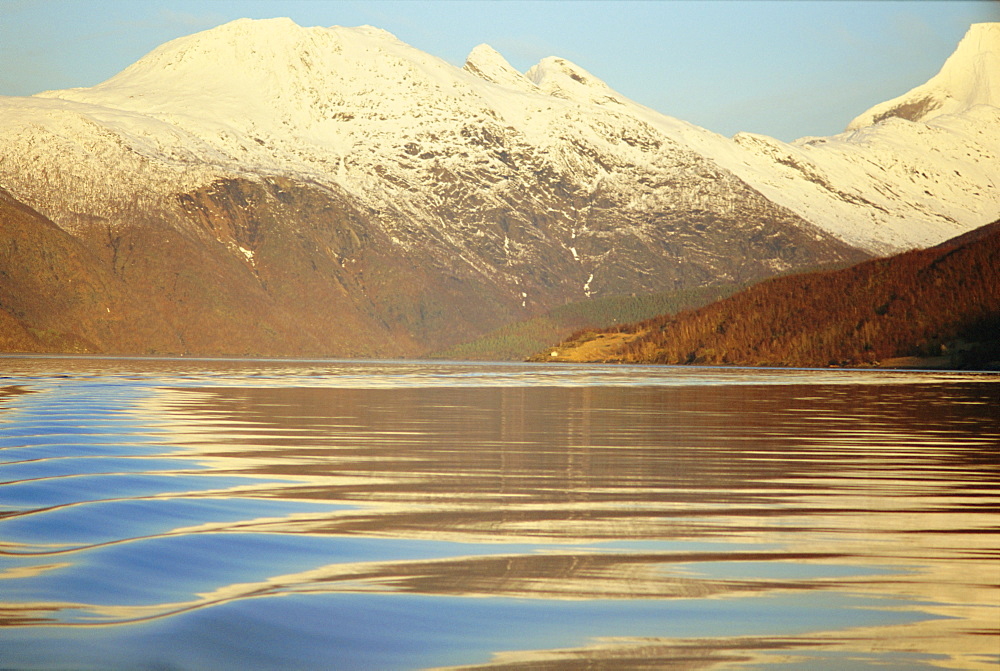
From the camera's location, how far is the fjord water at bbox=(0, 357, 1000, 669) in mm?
8188

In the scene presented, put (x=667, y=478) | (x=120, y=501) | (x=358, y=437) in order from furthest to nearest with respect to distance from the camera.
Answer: (x=358, y=437)
(x=667, y=478)
(x=120, y=501)

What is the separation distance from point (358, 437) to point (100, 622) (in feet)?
61.5

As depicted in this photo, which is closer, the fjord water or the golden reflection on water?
the fjord water

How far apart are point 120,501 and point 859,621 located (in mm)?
9881

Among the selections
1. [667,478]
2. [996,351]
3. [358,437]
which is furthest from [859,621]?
[996,351]

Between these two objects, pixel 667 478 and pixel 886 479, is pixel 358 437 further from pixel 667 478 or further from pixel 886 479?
pixel 886 479

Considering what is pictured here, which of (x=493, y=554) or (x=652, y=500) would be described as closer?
(x=493, y=554)

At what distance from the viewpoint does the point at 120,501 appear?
15.2 metres

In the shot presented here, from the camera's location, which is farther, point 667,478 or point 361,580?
point 667,478

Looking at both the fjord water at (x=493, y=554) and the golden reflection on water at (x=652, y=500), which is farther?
the golden reflection on water at (x=652, y=500)

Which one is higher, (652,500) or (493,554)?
(493,554)

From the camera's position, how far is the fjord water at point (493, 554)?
8.19 meters

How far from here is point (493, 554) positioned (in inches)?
452

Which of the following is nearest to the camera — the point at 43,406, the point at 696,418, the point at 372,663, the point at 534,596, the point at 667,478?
the point at 372,663
